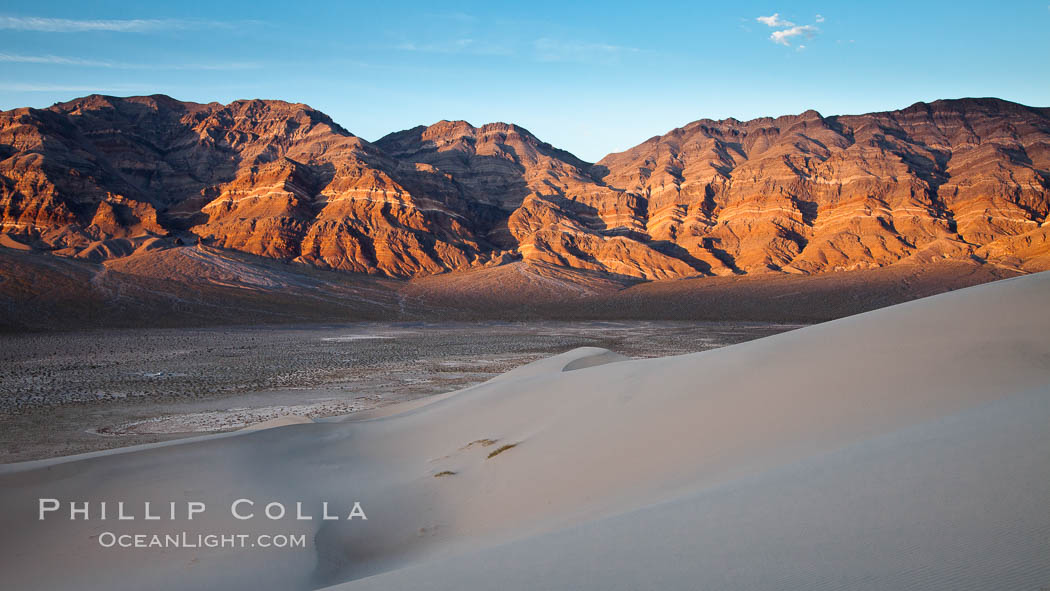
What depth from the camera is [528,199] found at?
9081 cm

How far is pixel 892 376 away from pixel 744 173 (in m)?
90.2

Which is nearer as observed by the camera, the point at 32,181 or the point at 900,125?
the point at 32,181

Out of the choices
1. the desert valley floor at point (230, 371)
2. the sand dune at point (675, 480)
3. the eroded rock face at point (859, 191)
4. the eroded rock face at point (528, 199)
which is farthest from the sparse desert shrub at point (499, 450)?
the eroded rock face at point (859, 191)

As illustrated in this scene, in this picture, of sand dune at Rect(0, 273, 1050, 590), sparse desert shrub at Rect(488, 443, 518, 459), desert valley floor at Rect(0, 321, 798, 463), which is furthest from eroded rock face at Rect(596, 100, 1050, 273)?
sparse desert shrub at Rect(488, 443, 518, 459)

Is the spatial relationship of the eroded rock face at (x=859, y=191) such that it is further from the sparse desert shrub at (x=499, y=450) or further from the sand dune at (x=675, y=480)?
the sparse desert shrub at (x=499, y=450)

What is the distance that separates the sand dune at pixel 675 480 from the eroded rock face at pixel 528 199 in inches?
2397

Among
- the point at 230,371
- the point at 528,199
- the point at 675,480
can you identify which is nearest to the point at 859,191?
the point at 528,199

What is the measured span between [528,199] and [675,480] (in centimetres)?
8667

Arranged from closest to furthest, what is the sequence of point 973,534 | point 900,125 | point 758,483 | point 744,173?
point 973,534 → point 758,483 → point 744,173 → point 900,125

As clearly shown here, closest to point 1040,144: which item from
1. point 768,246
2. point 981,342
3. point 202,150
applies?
point 768,246

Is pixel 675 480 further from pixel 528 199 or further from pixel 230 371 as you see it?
pixel 528 199

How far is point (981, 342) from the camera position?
6.60m

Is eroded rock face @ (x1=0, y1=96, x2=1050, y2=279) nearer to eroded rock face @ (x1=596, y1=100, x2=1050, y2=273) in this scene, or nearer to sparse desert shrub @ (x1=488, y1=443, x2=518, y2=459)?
eroded rock face @ (x1=596, y1=100, x2=1050, y2=273)

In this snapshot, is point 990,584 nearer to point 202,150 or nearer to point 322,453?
point 322,453
